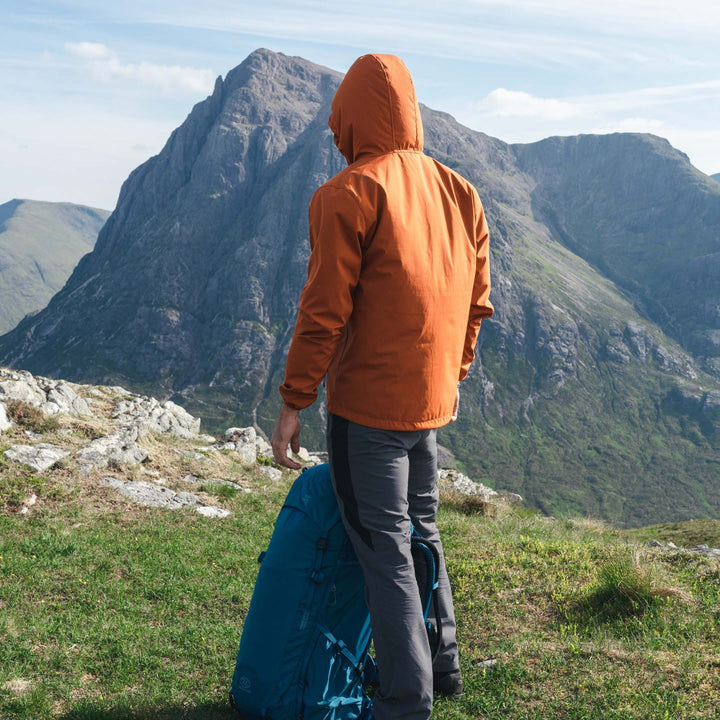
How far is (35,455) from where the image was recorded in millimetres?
10195

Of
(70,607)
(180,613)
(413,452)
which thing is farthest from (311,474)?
(70,607)

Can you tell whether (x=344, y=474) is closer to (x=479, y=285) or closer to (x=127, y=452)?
(x=479, y=285)

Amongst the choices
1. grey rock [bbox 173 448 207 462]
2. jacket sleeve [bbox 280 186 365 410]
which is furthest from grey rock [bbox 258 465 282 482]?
jacket sleeve [bbox 280 186 365 410]

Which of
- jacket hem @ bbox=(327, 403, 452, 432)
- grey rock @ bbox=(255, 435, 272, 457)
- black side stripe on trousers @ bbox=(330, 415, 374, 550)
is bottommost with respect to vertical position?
grey rock @ bbox=(255, 435, 272, 457)

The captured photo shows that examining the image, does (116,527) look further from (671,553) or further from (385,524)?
(671,553)

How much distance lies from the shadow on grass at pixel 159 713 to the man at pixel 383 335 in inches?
55.2

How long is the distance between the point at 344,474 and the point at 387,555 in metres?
0.60

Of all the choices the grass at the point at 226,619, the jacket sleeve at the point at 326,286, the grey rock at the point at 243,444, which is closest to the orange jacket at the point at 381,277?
the jacket sleeve at the point at 326,286

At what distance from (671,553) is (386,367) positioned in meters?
6.31

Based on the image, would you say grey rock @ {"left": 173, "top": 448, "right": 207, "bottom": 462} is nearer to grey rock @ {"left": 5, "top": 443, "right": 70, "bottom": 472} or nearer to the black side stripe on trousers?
grey rock @ {"left": 5, "top": 443, "right": 70, "bottom": 472}

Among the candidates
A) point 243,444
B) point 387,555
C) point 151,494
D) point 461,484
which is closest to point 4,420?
point 151,494

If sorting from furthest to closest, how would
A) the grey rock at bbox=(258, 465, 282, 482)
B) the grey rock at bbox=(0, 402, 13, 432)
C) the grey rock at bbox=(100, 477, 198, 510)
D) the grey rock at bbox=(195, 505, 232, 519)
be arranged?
the grey rock at bbox=(258, 465, 282, 482) → the grey rock at bbox=(0, 402, 13, 432) → the grey rock at bbox=(195, 505, 232, 519) → the grey rock at bbox=(100, 477, 198, 510)

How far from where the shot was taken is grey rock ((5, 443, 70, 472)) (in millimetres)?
9903

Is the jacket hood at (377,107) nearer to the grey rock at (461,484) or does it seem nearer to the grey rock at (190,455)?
the grey rock at (190,455)
